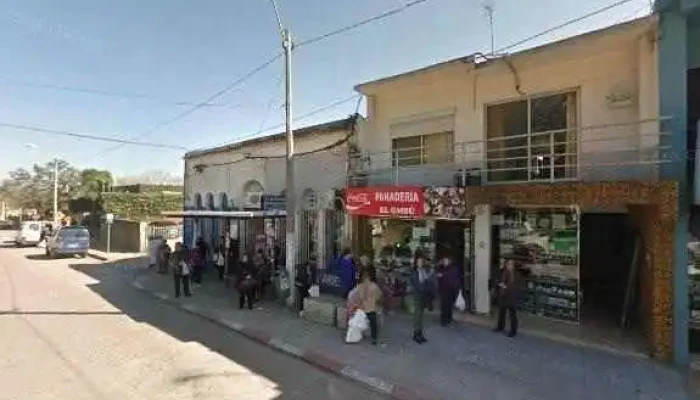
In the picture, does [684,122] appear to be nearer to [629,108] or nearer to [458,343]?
[629,108]

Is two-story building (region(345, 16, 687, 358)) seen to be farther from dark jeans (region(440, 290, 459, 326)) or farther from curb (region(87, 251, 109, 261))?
curb (region(87, 251, 109, 261))

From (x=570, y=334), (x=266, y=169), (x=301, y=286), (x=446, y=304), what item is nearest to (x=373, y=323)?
(x=446, y=304)

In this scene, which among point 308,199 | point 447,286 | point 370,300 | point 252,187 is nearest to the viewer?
point 370,300

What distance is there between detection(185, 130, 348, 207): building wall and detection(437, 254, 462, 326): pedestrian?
5.00 meters

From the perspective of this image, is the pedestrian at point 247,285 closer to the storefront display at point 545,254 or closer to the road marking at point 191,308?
the road marking at point 191,308

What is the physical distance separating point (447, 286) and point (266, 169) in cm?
960

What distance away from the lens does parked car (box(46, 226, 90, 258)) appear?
25984 mm

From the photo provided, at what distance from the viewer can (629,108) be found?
9406mm

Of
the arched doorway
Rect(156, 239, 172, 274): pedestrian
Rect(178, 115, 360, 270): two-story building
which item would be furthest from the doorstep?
Rect(156, 239, 172, 274): pedestrian

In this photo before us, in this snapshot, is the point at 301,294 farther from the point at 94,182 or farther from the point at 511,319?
the point at 94,182

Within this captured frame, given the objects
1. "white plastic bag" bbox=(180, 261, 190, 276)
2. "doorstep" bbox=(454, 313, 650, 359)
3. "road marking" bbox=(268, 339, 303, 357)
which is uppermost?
"white plastic bag" bbox=(180, 261, 190, 276)

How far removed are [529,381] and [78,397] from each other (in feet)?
21.6

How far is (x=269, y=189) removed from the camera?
17.7 m

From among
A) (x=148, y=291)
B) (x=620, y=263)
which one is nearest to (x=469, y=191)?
(x=620, y=263)
